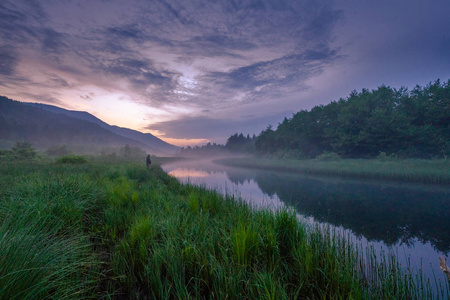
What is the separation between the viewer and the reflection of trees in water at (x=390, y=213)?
7.98m

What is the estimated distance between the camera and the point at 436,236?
777cm

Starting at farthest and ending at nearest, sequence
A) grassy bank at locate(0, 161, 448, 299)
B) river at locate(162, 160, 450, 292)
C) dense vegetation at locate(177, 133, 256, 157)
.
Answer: dense vegetation at locate(177, 133, 256, 157), river at locate(162, 160, 450, 292), grassy bank at locate(0, 161, 448, 299)

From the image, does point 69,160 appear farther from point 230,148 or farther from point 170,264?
point 230,148

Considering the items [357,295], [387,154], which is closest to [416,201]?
[357,295]

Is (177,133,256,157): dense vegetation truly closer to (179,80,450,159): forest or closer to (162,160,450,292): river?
(179,80,450,159): forest

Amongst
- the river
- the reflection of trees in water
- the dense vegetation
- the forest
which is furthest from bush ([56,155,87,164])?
the dense vegetation

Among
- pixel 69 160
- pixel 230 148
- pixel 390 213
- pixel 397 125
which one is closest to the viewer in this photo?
pixel 390 213

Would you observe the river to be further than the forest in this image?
No

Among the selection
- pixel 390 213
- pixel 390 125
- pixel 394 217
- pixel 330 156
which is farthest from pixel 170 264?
pixel 330 156

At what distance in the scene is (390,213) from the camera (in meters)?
10.9

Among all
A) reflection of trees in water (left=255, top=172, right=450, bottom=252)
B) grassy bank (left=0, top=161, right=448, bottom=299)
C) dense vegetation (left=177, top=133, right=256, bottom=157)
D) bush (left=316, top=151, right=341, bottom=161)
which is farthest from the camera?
dense vegetation (left=177, top=133, right=256, bottom=157)

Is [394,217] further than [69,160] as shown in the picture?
No

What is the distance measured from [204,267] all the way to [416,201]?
1718 cm

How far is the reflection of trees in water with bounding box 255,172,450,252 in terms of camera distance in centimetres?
798
